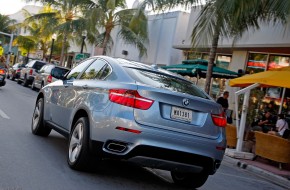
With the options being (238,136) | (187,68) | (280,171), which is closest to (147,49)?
(187,68)

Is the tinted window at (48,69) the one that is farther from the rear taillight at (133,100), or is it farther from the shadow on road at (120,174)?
the rear taillight at (133,100)

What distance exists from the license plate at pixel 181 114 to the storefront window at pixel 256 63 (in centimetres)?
1335

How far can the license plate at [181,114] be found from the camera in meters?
5.62

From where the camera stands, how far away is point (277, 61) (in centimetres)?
1783

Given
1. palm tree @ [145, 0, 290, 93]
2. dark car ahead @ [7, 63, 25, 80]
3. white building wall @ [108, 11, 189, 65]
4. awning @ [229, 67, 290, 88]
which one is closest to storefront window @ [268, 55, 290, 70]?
palm tree @ [145, 0, 290, 93]

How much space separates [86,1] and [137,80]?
22.5 meters

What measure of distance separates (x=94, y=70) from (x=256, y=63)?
43.0 feet

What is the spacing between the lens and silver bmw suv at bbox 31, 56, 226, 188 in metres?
5.45

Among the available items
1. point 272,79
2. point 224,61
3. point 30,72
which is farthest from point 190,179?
point 30,72

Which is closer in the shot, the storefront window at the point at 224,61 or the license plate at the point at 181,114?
the license plate at the point at 181,114

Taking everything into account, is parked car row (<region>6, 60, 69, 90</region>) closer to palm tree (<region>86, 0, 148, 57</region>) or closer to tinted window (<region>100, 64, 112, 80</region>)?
palm tree (<region>86, 0, 148, 57</region>)

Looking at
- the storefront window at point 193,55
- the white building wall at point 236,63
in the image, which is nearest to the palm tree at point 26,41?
the storefront window at point 193,55

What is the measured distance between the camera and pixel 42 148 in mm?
7496

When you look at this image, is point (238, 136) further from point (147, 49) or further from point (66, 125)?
point (147, 49)
